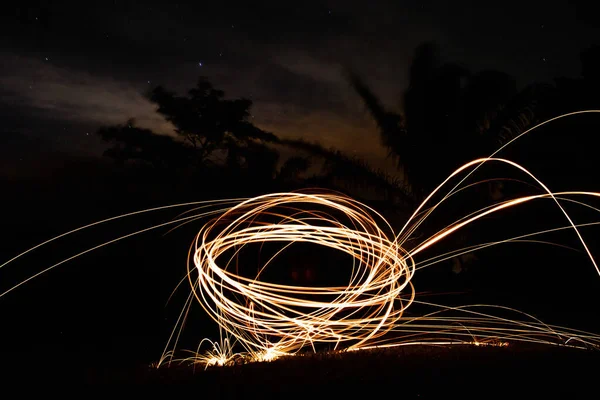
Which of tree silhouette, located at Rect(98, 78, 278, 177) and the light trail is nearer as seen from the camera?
the light trail

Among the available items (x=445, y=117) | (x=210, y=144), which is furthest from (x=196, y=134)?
(x=445, y=117)

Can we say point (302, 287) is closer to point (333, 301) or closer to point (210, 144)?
point (333, 301)

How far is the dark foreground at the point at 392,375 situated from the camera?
16.2ft

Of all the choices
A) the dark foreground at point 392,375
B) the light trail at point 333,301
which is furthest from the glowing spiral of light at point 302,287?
the dark foreground at point 392,375

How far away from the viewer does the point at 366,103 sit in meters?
14.4

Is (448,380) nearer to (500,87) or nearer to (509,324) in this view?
(509,324)

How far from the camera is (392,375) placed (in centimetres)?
532

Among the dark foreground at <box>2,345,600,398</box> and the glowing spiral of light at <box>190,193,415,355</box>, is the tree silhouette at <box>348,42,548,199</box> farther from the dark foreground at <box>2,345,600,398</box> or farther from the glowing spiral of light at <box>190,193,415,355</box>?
the dark foreground at <box>2,345,600,398</box>

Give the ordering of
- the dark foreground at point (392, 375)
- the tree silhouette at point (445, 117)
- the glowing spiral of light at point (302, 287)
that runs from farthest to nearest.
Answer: the tree silhouette at point (445, 117)
the glowing spiral of light at point (302, 287)
the dark foreground at point (392, 375)

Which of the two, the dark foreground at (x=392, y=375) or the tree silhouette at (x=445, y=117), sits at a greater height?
the tree silhouette at (x=445, y=117)

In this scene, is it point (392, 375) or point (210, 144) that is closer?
point (392, 375)

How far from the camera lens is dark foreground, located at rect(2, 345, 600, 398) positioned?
4.95m

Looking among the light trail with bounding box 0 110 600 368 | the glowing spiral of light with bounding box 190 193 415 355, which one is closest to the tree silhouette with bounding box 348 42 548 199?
the light trail with bounding box 0 110 600 368

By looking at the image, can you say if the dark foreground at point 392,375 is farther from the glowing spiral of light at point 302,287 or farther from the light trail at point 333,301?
the glowing spiral of light at point 302,287
